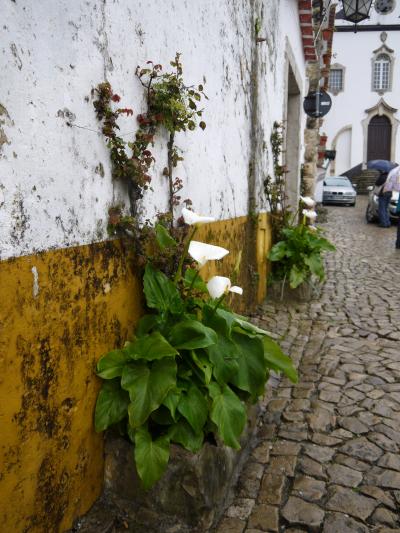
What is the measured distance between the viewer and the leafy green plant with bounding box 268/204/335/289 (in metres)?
5.36

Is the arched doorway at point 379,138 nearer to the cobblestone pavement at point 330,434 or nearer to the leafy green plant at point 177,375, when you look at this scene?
the cobblestone pavement at point 330,434

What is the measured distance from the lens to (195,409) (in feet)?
6.44

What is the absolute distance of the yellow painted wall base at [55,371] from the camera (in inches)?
57.4

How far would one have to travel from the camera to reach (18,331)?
1.46m

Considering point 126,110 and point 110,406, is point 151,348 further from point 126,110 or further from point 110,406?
point 126,110

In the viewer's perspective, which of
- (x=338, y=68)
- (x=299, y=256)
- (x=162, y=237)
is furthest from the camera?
(x=338, y=68)

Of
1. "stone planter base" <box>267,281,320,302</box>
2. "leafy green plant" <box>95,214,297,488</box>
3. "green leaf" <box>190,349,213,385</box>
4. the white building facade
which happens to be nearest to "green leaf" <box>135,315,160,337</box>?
"leafy green plant" <box>95,214,297,488</box>

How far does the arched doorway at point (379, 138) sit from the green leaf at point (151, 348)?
29606 millimetres

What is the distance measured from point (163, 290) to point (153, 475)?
31.8 inches

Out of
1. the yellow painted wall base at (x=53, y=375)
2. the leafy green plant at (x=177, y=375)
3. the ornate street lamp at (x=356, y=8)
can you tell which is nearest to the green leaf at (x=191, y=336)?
the leafy green plant at (x=177, y=375)

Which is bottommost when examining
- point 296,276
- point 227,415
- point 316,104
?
point 296,276

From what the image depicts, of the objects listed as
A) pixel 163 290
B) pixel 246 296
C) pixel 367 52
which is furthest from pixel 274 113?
pixel 367 52

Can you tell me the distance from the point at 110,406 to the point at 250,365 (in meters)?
0.69

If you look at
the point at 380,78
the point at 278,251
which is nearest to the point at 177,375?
the point at 278,251
